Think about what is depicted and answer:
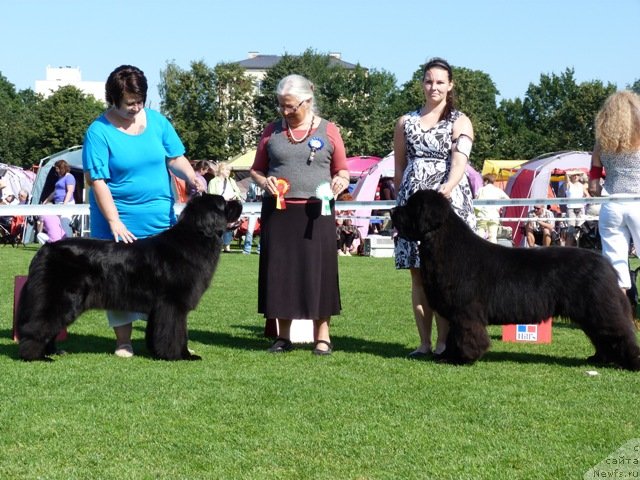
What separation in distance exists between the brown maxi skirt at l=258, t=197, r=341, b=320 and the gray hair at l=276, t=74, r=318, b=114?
71 centimetres

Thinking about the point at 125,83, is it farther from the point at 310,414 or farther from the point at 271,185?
the point at 310,414

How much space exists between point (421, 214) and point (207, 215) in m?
1.34

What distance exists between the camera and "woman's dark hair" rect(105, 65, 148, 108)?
5.63m

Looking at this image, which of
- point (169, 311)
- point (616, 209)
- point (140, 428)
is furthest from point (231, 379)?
point (616, 209)

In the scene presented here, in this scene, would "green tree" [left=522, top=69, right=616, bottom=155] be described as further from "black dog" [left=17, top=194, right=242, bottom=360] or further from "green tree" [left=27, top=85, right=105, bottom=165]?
"black dog" [left=17, top=194, right=242, bottom=360]

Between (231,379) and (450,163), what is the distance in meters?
2.02

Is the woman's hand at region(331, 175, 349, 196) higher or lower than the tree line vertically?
lower

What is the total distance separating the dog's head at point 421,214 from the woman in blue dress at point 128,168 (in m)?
Answer: 1.40

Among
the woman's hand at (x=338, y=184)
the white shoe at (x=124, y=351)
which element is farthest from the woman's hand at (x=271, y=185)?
the white shoe at (x=124, y=351)

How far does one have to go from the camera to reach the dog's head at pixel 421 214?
552 cm

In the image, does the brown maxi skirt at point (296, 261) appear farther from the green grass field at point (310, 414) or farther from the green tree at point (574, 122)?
the green tree at point (574, 122)

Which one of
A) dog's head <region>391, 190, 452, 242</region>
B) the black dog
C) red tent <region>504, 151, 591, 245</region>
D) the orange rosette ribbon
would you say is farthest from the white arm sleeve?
red tent <region>504, 151, 591, 245</region>

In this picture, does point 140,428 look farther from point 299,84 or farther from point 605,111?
point 605,111

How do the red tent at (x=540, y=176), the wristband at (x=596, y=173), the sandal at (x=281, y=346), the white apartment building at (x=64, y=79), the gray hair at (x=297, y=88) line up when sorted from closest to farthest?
the gray hair at (x=297, y=88) → the sandal at (x=281, y=346) → the wristband at (x=596, y=173) → the red tent at (x=540, y=176) → the white apartment building at (x=64, y=79)
